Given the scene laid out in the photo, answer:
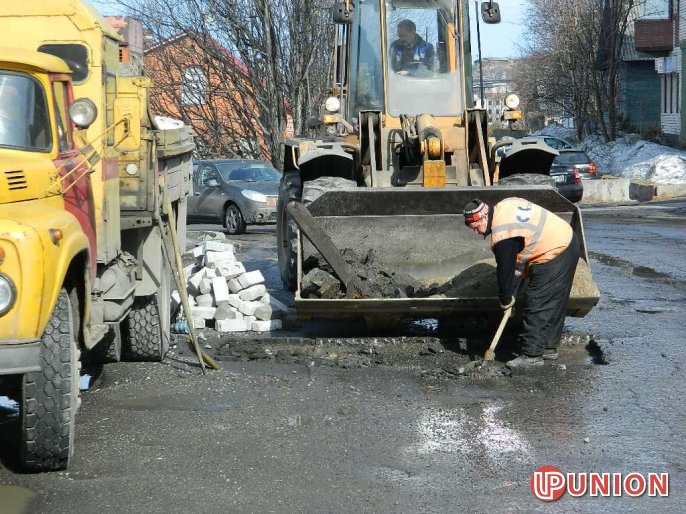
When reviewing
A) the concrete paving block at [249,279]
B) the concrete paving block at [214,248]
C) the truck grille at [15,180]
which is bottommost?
the concrete paving block at [249,279]

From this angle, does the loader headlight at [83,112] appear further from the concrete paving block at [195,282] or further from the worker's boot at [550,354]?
the concrete paving block at [195,282]

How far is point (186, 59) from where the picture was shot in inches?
1260

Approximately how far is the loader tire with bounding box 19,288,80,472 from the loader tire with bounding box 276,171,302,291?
4346mm

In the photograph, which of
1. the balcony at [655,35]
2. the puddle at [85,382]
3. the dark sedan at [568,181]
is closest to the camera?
the puddle at [85,382]

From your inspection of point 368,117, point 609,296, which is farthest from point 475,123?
point 609,296

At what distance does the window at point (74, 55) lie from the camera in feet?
23.8

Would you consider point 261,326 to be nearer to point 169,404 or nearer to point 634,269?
point 169,404

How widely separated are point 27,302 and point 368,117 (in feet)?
18.5

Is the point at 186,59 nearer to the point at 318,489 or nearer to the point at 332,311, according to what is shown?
the point at 332,311

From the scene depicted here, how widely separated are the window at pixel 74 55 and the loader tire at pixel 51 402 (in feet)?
7.24

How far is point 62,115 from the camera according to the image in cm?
644

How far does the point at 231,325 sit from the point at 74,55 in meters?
3.19

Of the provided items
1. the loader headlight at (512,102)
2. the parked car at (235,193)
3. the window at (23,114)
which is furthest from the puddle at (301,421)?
the parked car at (235,193)

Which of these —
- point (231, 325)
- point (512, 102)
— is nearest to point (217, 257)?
point (231, 325)
